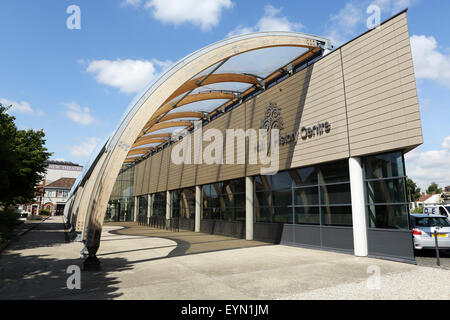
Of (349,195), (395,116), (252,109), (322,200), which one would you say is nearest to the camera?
(395,116)

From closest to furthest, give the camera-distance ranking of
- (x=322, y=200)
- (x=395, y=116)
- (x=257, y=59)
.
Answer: (x=395, y=116)
(x=322, y=200)
(x=257, y=59)

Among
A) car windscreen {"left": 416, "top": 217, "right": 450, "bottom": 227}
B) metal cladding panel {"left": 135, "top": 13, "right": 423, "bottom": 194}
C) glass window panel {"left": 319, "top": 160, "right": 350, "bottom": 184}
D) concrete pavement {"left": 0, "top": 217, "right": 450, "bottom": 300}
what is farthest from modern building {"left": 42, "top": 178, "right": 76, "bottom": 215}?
car windscreen {"left": 416, "top": 217, "right": 450, "bottom": 227}

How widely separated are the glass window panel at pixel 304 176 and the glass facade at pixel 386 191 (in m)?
2.36

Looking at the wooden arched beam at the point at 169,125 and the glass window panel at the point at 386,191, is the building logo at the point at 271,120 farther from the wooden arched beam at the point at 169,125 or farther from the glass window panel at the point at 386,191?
the wooden arched beam at the point at 169,125

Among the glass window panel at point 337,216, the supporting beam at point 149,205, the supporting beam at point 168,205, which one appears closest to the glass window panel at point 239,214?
the glass window panel at point 337,216

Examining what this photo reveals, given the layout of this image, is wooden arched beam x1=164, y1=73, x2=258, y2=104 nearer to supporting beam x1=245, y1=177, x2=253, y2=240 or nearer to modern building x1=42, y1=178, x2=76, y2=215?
supporting beam x1=245, y1=177, x2=253, y2=240

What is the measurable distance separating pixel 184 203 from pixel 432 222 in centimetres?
1757

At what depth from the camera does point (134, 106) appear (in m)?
9.77

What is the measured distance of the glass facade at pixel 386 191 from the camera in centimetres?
909

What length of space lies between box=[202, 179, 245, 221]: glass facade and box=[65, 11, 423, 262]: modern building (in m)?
0.07

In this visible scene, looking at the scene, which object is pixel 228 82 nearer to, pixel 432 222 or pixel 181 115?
pixel 181 115
